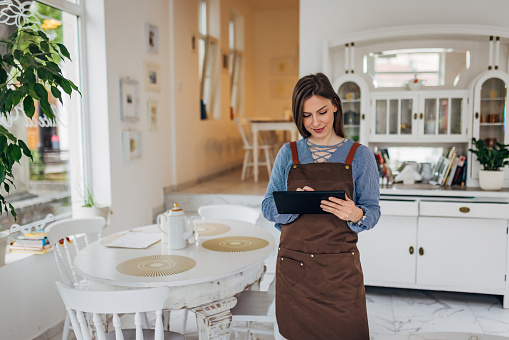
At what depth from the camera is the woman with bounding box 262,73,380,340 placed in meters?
1.58

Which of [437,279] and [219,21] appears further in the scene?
[219,21]

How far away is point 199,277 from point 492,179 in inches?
107

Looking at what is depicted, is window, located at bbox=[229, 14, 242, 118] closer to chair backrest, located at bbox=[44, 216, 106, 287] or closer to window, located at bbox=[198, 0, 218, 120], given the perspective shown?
window, located at bbox=[198, 0, 218, 120]

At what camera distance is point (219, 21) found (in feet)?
22.6

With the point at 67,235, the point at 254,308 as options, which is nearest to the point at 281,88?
the point at 67,235

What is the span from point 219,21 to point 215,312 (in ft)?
19.2

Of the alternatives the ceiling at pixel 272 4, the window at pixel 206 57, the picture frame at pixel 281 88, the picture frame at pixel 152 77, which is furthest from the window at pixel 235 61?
the picture frame at pixel 152 77

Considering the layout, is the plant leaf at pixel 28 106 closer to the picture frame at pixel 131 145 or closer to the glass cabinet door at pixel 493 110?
Answer: the picture frame at pixel 131 145

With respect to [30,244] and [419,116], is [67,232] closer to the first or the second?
[30,244]

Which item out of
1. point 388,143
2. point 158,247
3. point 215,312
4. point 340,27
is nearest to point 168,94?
point 340,27

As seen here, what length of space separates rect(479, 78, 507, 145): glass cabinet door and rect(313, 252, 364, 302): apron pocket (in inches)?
104

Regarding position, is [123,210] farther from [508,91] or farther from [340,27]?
[508,91]

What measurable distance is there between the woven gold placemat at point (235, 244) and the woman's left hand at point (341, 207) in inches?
26.7

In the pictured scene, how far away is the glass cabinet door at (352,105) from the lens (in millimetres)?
3809
